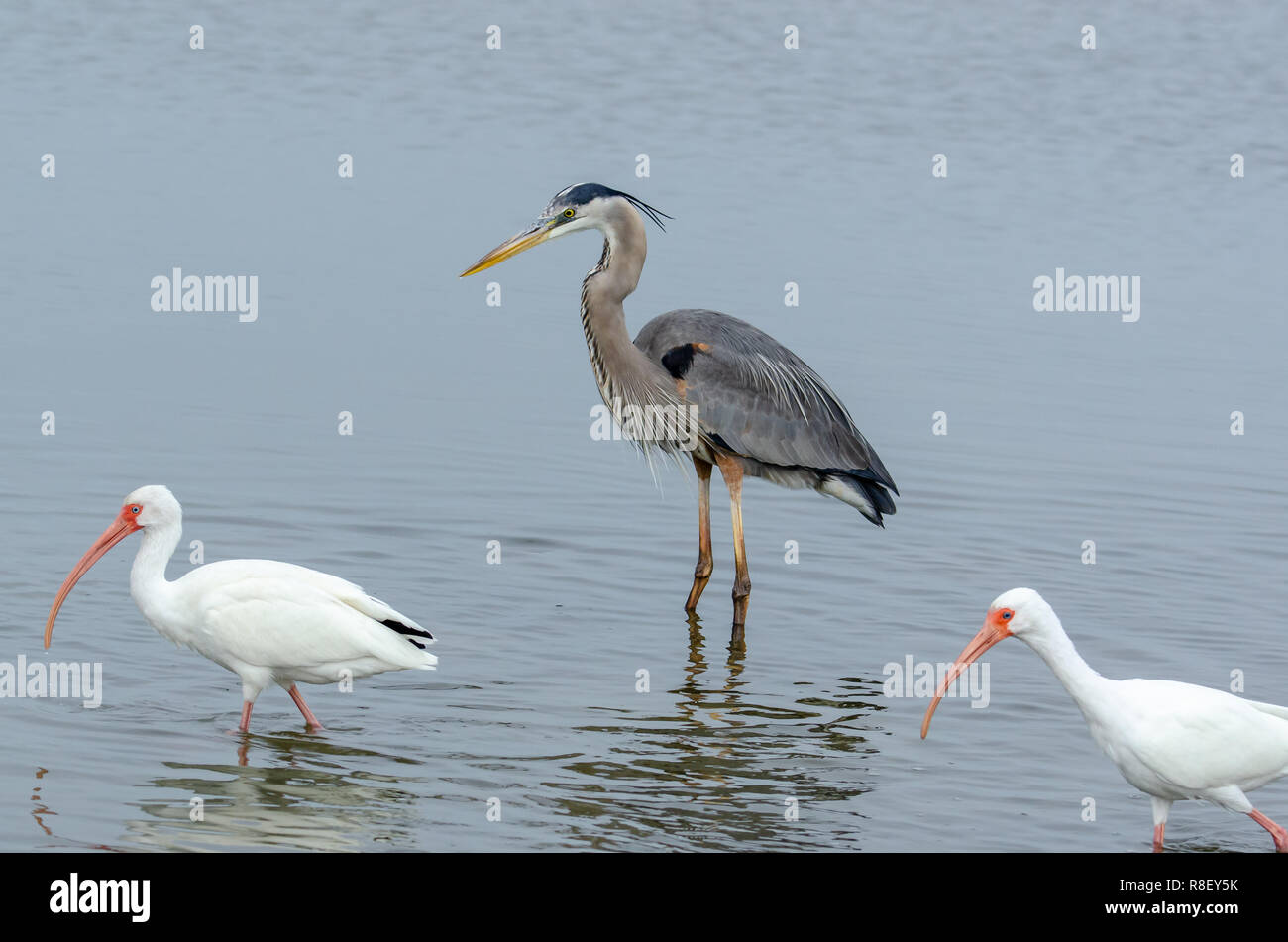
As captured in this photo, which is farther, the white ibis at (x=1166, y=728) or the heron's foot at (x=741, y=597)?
the heron's foot at (x=741, y=597)

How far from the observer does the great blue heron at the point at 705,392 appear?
37.6 feet

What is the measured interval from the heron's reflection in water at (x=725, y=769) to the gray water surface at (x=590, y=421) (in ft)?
0.09

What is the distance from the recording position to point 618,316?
11523 mm

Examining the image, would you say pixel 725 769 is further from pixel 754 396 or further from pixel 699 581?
pixel 754 396

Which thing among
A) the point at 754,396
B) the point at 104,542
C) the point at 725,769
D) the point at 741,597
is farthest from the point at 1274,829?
the point at 104,542

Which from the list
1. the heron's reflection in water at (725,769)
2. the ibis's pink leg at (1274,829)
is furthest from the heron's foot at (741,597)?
the ibis's pink leg at (1274,829)

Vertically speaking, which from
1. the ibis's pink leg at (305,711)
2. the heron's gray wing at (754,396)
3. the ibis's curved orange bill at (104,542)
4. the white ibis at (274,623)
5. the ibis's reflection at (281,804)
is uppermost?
the heron's gray wing at (754,396)

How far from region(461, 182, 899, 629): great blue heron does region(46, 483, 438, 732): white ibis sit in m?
2.65

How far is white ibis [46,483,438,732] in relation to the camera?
892cm

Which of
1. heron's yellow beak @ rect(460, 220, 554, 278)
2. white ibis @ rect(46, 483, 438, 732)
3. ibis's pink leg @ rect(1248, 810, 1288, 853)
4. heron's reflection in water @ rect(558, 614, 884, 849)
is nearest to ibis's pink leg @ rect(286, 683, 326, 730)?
white ibis @ rect(46, 483, 438, 732)

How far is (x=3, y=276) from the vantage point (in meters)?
16.4

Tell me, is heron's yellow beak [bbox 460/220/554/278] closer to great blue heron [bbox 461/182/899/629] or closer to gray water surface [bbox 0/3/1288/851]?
great blue heron [bbox 461/182/899/629]

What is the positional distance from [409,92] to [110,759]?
17128mm

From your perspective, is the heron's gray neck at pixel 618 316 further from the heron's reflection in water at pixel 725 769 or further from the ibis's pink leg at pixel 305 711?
the ibis's pink leg at pixel 305 711
